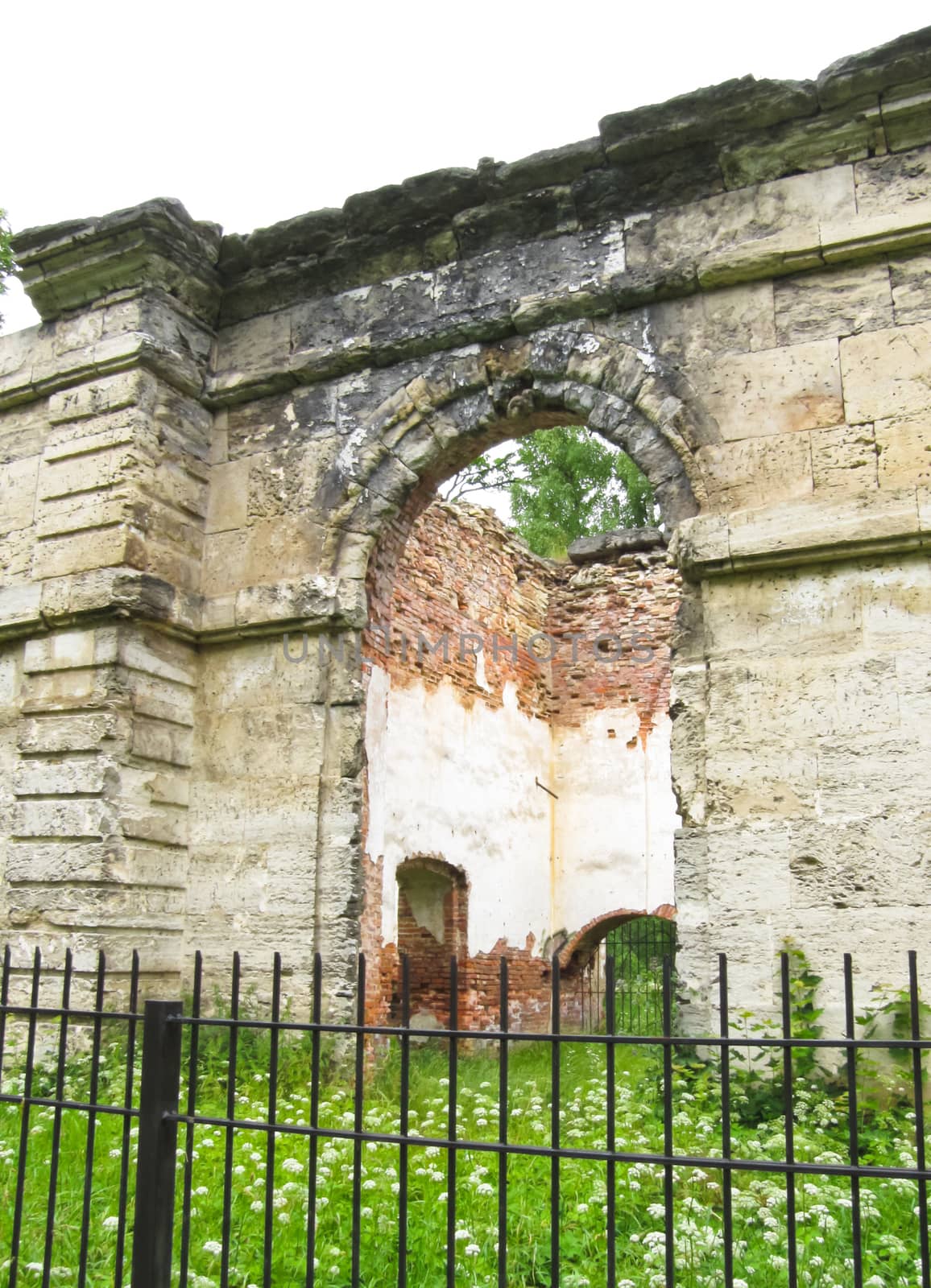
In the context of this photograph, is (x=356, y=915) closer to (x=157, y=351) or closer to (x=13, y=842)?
(x=13, y=842)

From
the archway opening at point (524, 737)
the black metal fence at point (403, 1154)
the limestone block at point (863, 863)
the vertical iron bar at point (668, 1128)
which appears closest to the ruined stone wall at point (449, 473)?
the limestone block at point (863, 863)

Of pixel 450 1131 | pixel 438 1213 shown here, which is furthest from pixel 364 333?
pixel 450 1131

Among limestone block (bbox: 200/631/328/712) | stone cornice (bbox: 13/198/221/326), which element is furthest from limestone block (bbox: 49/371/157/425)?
limestone block (bbox: 200/631/328/712)

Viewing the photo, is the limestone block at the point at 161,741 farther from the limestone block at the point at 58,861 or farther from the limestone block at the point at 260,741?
the limestone block at the point at 58,861

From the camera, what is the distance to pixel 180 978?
7.32m

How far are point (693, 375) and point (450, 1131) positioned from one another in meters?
5.24

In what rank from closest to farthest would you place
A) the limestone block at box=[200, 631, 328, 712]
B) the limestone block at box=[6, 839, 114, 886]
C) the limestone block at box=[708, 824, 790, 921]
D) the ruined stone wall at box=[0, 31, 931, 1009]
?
1. the limestone block at box=[708, 824, 790, 921]
2. the ruined stone wall at box=[0, 31, 931, 1009]
3. the limestone block at box=[6, 839, 114, 886]
4. the limestone block at box=[200, 631, 328, 712]

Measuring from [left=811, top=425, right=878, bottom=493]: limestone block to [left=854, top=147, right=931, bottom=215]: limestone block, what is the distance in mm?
1274

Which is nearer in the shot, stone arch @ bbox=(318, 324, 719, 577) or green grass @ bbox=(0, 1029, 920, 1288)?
green grass @ bbox=(0, 1029, 920, 1288)

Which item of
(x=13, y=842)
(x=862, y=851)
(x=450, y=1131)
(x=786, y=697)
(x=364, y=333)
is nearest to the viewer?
(x=450, y=1131)

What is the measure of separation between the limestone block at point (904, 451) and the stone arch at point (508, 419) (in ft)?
3.13

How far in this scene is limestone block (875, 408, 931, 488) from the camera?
5.98 metres

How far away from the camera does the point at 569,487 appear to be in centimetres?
2297

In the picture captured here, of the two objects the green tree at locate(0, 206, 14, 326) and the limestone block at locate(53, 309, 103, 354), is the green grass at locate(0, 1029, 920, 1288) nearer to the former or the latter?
the limestone block at locate(53, 309, 103, 354)
